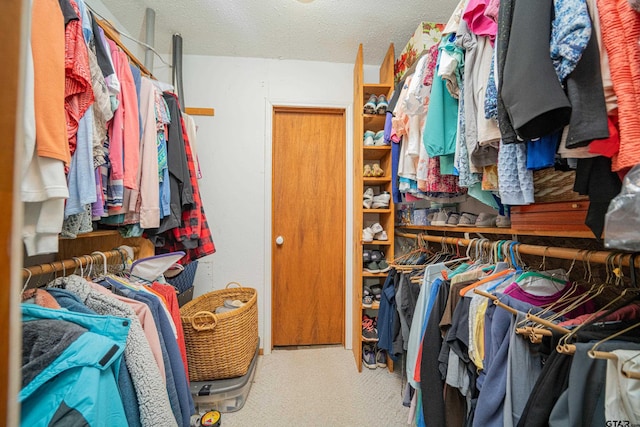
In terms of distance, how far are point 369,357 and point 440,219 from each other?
112cm

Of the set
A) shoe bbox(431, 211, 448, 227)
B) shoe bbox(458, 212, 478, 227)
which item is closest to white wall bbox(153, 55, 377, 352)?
shoe bbox(431, 211, 448, 227)

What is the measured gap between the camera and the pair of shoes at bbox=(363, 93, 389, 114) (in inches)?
68.4

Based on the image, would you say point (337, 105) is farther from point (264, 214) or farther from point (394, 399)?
point (394, 399)

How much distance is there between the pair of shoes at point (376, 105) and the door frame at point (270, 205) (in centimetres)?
25

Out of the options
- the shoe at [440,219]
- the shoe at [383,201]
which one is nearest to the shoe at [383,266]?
the shoe at [383,201]

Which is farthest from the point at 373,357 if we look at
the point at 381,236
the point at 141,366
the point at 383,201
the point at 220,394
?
the point at 141,366

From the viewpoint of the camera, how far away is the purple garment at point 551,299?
0.69 meters

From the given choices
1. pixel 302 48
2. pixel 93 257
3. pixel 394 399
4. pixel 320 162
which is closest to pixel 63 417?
pixel 93 257

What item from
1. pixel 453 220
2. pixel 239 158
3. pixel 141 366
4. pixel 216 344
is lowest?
pixel 216 344

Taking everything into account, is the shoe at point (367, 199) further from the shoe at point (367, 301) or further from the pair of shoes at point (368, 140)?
the shoe at point (367, 301)

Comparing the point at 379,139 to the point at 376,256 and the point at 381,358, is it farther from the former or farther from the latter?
Answer: the point at 381,358

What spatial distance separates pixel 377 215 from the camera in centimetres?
200

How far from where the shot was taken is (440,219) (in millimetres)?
1301

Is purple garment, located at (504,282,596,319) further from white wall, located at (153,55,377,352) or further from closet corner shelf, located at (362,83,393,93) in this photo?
closet corner shelf, located at (362,83,393,93)
